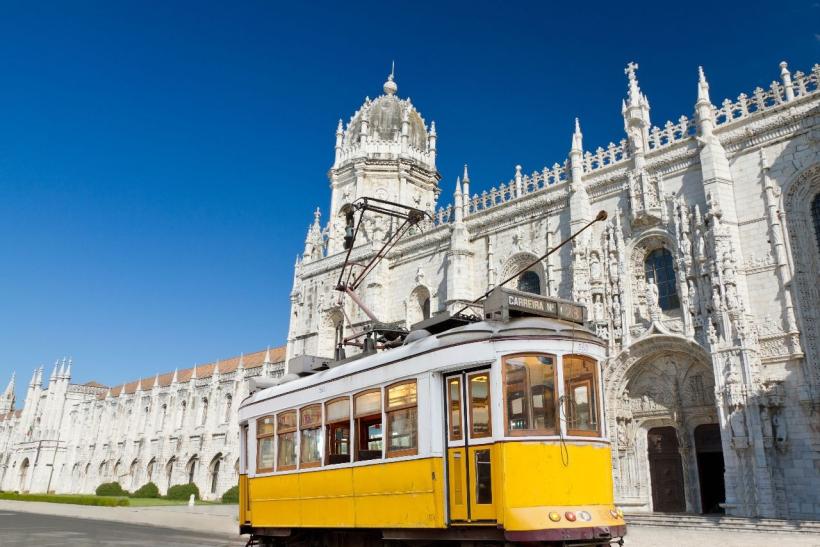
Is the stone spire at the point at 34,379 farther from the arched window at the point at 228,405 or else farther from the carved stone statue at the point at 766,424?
the carved stone statue at the point at 766,424

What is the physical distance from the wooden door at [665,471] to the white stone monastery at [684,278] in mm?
45

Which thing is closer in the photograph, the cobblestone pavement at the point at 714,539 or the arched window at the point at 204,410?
the cobblestone pavement at the point at 714,539

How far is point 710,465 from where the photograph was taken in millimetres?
21344

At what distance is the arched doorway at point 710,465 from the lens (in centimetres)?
2094

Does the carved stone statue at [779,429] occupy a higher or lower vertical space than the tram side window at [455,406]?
higher

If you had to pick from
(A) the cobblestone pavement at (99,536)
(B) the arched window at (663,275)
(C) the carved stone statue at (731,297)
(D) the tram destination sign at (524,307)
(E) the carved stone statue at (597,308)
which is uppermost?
(B) the arched window at (663,275)

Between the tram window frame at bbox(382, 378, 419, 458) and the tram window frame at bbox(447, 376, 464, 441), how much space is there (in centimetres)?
52

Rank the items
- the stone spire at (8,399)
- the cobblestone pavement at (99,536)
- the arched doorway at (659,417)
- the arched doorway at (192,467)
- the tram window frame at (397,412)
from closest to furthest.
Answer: the tram window frame at (397,412) < the cobblestone pavement at (99,536) < the arched doorway at (659,417) < the arched doorway at (192,467) < the stone spire at (8,399)

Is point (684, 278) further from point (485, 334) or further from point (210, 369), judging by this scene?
point (210, 369)

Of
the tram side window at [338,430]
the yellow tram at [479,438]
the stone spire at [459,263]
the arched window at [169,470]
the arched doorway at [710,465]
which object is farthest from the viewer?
the arched window at [169,470]

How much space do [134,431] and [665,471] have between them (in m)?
50.1

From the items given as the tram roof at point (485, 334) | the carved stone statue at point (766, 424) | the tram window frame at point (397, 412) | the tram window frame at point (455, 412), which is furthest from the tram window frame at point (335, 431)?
the carved stone statue at point (766, 424)

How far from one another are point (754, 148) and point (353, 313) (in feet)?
64.3

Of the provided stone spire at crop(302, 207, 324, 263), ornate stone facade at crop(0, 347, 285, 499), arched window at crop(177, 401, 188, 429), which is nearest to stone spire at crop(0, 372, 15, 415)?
ornate stone facade at crop(0, 347, 285, 499)
